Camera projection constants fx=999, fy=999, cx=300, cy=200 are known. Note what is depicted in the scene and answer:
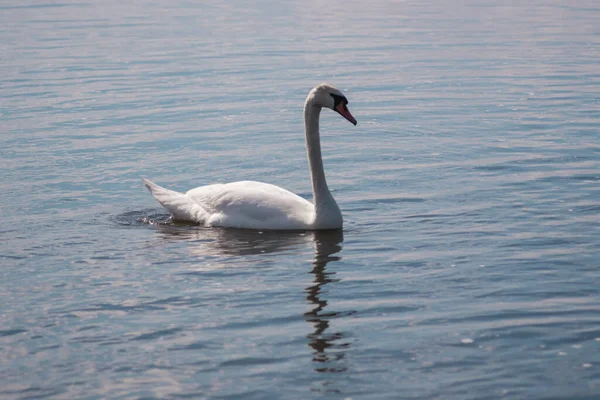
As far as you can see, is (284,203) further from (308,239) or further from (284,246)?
(284,246)

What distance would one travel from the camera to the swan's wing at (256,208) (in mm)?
12328

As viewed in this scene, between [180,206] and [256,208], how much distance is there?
1270mm

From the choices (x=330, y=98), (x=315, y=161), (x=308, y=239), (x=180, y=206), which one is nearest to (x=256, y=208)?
(x=308, y=239)

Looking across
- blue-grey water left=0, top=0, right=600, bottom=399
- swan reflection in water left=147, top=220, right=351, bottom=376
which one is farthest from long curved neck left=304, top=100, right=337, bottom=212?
blue-grey water left=0, top=0, right=600, bottom=399

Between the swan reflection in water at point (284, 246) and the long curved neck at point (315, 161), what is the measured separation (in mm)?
403

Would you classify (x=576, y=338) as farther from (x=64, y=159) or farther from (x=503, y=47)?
(x=503, y=47)

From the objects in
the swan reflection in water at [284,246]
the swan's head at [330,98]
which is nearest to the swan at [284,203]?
the swan's head at [330,98]

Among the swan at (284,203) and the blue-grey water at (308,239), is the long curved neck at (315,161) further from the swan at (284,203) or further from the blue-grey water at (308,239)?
the blue-grey water at (308,239)

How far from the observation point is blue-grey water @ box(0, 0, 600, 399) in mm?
7855

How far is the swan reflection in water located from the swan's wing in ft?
0.37

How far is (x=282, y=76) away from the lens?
27125mm

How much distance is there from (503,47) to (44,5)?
32805mm

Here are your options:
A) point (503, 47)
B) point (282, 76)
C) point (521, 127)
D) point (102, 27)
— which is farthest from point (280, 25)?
point (521, 127)

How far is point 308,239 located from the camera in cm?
1202
